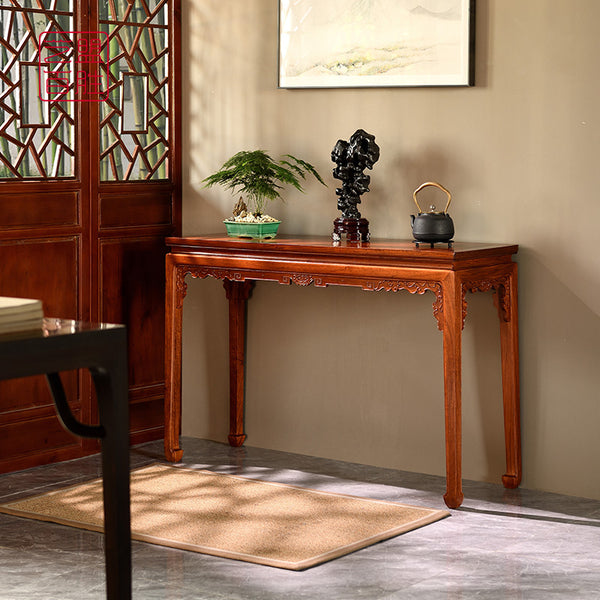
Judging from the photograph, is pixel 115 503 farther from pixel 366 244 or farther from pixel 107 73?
pixel 107 73

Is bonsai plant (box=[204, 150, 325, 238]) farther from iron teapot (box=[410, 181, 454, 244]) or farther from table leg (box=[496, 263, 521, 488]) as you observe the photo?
table leg (box=[496, 263, 521, 488])

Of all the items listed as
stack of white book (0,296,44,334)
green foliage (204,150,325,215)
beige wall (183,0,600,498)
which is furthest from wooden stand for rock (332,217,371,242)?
stack of white book (0,296,44,334)

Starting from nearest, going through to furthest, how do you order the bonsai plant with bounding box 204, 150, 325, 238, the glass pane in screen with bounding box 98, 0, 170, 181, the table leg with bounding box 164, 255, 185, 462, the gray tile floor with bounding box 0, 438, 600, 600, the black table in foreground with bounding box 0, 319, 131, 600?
the black table in foreground with bounding box 0, 319, 131, 600 → the gray tile floor with bounding box 0, 438, 600, 600 → the bonsai plant with bounding box 204, 150, 325, 238 → the table leg with bounding box 164, 255, 185, 462 → the glass pane in screen with bounding box 98, 0, 170, 181

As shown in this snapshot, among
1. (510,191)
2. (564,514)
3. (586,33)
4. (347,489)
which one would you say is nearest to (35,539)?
(347,489)

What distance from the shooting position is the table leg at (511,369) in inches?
178

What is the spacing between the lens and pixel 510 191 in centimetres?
460

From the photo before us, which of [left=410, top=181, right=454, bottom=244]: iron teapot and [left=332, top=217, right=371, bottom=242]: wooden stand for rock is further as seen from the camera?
[left=332, top=217, right=371, bottom=242]: wooden stand for rock

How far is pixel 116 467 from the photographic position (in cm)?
251

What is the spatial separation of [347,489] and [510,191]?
56.1 inches

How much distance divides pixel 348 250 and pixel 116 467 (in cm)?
210

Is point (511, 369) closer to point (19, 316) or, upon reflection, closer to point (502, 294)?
point (502, 294)

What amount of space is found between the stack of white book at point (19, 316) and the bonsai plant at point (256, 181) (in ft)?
8.24

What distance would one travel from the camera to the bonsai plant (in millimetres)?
4875

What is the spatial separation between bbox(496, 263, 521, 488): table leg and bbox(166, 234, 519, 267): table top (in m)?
0.16
